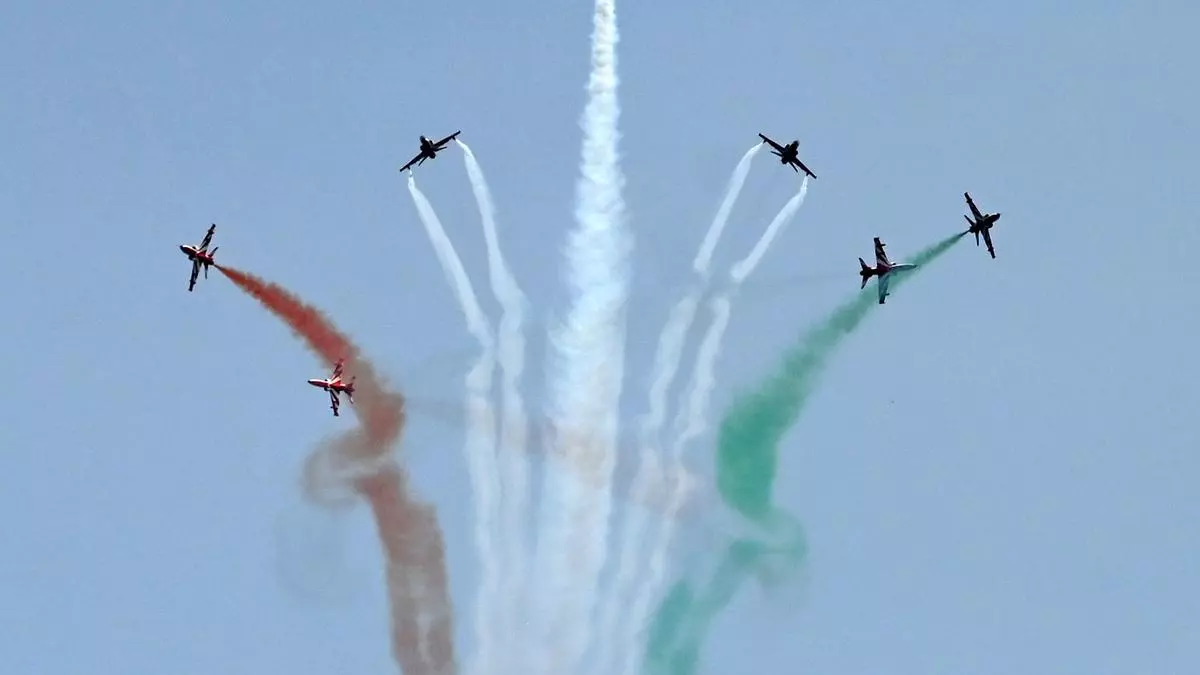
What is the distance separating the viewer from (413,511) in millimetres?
38656

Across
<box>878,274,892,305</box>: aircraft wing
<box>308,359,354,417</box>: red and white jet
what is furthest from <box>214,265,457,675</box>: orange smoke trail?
<box>878,274,892,305</box>: aircraft wing

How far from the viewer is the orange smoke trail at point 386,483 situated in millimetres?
37812

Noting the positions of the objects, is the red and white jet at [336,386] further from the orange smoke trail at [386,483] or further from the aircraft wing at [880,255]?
the aircraft wing at [880,255]

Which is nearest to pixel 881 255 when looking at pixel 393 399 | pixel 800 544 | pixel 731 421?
pixel 731 421

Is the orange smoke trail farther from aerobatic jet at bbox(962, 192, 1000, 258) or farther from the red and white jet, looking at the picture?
aerobatic jet at bbox(962, 192, 1000, 258)

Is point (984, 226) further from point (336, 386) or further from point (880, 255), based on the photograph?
point (336, 386)

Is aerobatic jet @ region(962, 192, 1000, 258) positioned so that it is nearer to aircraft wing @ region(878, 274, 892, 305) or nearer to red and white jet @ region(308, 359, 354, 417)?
aircraft wing @ region(878, 274, 892, 305)

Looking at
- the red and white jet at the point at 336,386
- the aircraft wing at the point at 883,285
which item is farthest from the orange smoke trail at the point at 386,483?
the aircraft wing at the point at 883,285

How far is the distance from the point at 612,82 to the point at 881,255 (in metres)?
11.2

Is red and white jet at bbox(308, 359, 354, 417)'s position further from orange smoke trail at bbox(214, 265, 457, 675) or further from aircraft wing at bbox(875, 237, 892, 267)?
aircraft wing at bbox(875, 237, 892, 267)

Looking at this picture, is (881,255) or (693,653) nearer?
(693,653)

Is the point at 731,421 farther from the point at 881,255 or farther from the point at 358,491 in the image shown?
the point at 358,491

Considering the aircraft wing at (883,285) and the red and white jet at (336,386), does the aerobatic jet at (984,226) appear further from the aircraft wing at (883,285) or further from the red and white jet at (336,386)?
the red and white jet at (336,386)

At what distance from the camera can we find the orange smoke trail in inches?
1489
